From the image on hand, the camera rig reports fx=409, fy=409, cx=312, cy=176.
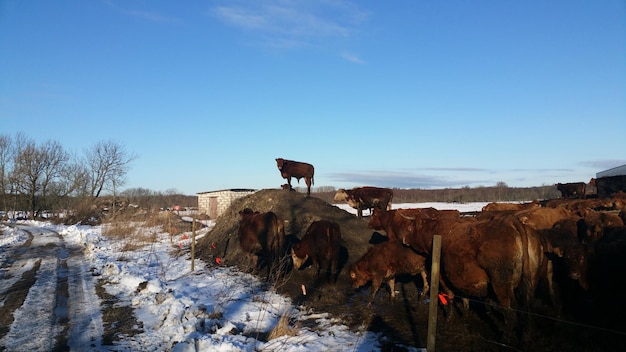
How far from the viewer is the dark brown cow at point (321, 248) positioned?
11859mm

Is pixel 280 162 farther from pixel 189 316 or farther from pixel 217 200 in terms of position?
pixel 217 200

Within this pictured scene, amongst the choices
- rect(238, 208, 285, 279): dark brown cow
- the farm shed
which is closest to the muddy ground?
rect(238, 208, 285, 279): dark brown cow

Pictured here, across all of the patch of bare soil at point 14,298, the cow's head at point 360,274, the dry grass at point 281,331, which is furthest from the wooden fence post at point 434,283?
the patch of bare soil at point 14,298

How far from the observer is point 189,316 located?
324 inches

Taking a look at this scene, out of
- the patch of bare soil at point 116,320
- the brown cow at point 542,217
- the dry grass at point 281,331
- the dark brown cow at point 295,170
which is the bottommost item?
the patch of bare soil at point 116,320

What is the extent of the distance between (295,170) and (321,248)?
10.4m

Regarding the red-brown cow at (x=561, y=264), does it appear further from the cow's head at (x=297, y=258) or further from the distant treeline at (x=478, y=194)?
the distant treeline at (x=478, y=194)

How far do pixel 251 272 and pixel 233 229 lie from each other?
208 inches

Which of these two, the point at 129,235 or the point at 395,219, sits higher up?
the point at 395,219

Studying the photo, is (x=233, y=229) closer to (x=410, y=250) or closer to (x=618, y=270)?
(x=410, y=250)

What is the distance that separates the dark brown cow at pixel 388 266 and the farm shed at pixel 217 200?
85.7 ft

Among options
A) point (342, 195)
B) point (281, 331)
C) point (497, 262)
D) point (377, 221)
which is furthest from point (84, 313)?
point (342, 195)

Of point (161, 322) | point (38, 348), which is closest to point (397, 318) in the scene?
point (161, 322)

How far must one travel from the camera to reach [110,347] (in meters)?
7.00
